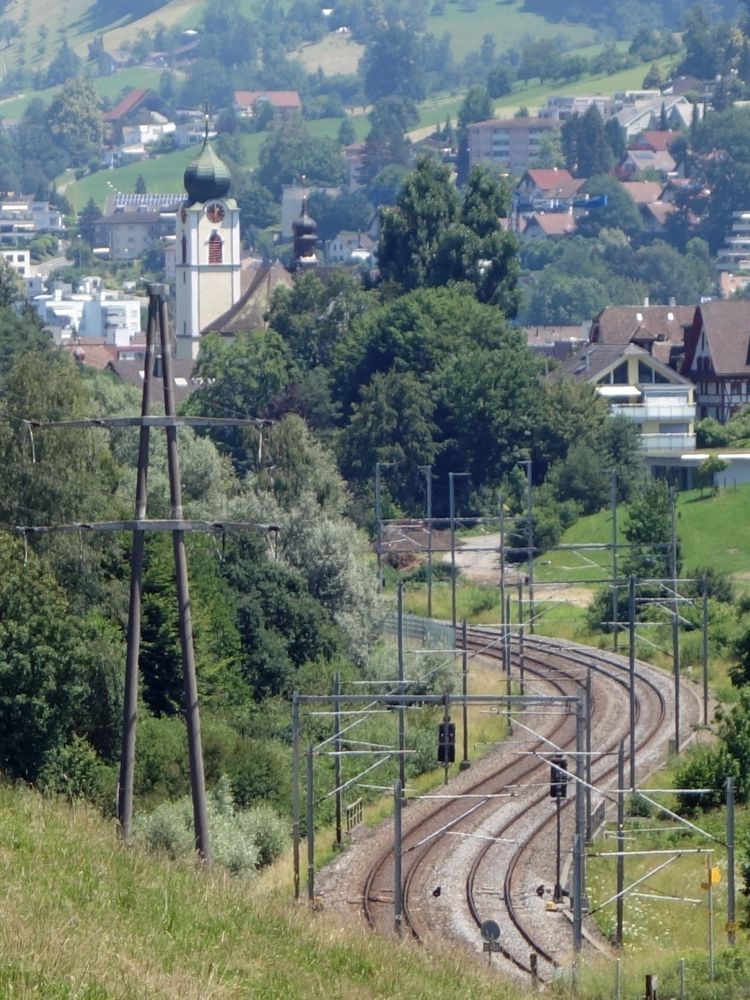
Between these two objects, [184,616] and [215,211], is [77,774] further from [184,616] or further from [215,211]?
[215,211]

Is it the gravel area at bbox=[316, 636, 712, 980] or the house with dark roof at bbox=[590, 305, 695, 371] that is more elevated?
the house with dark roof at bbox=[590, 305, 695, 371]

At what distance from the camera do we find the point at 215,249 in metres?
146

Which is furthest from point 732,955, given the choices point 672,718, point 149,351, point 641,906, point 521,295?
point 521,295

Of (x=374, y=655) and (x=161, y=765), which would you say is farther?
(x=374, y=655)

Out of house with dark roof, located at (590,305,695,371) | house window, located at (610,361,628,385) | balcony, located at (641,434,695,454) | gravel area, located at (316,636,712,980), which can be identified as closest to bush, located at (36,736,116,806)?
gravel area, located at (316,636,712,980)

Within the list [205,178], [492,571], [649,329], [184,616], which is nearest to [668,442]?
[492,571]

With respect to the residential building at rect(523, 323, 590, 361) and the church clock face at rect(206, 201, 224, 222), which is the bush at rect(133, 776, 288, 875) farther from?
the residential building at rect(523, 323, 590, 361)

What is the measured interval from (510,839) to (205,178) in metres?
116

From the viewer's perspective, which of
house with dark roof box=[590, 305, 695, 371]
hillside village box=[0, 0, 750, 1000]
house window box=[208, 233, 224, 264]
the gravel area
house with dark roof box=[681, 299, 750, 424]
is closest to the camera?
hillside village box=[0, 0, 750, 1000]

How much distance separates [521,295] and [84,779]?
208 feet

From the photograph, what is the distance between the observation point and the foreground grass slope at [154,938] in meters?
16.8

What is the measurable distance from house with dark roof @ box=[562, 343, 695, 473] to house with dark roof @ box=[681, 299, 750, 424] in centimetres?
101

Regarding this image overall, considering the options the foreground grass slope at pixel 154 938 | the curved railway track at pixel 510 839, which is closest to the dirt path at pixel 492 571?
the curved railway track at pixel 510 839

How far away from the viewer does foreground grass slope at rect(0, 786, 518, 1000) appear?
661 inches
